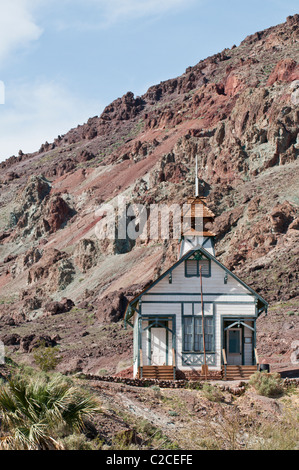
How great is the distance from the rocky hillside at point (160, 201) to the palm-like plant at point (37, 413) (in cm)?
2773

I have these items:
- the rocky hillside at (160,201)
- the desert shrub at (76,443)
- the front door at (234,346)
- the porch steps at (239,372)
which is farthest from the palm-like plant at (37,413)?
the rocky hillside at (160,201)

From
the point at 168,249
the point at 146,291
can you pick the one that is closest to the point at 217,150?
the point at 168,249

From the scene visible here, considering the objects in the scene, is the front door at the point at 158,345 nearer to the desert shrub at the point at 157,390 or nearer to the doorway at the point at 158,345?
the doorway at the point at 158,345

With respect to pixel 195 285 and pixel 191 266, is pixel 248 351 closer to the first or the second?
pixel 195 285

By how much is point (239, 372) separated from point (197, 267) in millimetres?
4957

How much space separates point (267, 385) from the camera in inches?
858

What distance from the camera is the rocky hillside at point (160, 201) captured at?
57.7 m

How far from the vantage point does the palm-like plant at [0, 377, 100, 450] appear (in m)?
12.5

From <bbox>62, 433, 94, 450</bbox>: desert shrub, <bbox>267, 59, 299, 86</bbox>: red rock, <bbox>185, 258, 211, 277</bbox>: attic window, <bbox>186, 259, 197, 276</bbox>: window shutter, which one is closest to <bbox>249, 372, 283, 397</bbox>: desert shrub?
<bbox>185, 258, 211, 277</bbox>: attic window

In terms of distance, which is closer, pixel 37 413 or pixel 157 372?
pixel 37 413

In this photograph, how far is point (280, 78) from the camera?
115 metres

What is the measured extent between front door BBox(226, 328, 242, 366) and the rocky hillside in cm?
1155

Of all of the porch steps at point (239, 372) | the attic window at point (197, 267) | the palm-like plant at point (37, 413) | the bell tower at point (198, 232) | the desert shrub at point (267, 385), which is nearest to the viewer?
the palm-like plant at point (37, 413)

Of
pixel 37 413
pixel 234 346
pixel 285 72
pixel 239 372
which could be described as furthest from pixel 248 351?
pixel 285 72
